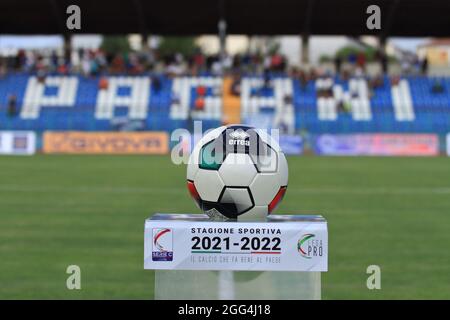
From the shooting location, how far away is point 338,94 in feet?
140

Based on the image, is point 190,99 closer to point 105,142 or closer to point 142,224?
point 105,142

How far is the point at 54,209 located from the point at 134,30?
33.6 meters

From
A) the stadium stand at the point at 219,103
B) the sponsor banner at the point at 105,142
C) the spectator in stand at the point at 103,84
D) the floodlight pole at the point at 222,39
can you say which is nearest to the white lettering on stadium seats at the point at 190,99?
the stadium stand at the point at 219,103

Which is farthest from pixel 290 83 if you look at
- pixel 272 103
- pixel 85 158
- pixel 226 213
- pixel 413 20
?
pixel 226 213

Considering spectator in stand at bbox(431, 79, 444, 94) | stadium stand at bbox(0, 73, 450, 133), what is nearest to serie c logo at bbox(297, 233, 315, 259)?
stadium stand at bbox(0, 73, 450, 133)

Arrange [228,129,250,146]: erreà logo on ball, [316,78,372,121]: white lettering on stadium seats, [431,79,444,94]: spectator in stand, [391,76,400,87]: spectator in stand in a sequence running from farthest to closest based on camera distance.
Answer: [391,76,400,87]: spectator in stand < [431,79,444,94]: spectator in stand < [316,78,372,121]: white lettering on stadium seats < [228,129,250,146]: erreà logo on ball

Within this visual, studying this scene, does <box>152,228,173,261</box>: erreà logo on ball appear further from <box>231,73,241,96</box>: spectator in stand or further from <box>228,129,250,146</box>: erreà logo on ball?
<box>231,73,241,96</box>: spectator in stand

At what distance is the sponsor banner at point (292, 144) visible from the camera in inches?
1361

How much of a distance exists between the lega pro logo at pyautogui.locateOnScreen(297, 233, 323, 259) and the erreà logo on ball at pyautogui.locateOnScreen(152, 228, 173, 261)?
83cm

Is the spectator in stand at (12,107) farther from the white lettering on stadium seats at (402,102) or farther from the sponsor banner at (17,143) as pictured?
the white lettering on stadium seats at (402,102)

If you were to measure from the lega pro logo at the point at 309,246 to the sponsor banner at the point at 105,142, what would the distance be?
98.2 ft

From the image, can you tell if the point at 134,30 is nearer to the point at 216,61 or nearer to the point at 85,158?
the point at 216,61

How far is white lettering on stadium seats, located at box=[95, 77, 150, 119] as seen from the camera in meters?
38.8

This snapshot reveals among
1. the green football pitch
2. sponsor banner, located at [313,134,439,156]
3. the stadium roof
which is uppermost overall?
the stadium roof
